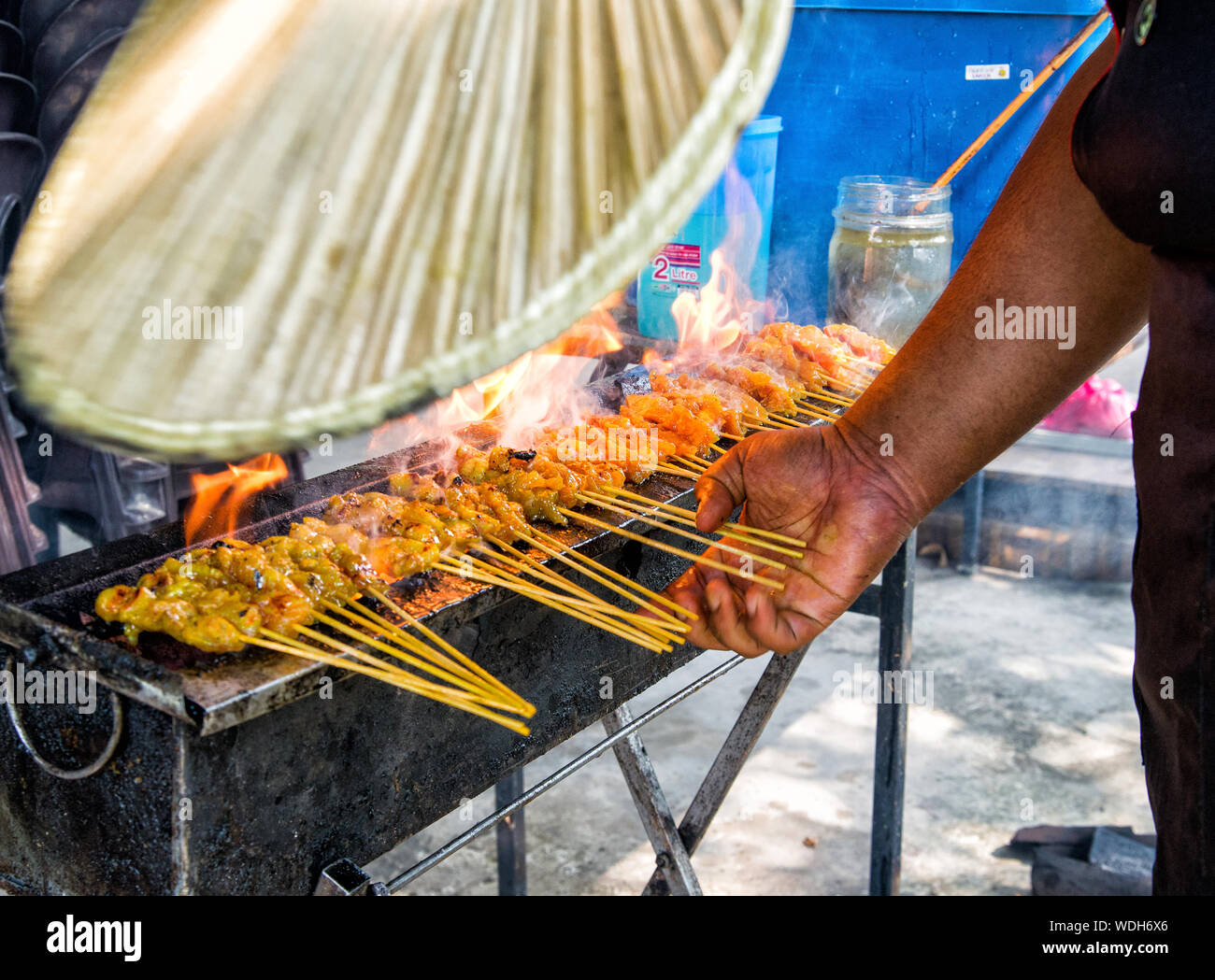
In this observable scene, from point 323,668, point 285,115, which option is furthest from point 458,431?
point 285,115

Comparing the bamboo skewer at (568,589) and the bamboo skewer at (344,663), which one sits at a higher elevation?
the bamboo skewer at (568,589)

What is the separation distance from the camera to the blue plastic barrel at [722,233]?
14.2 ft

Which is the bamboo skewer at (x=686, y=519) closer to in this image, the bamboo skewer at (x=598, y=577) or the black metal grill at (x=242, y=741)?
the black metal grill at (x=242, y=741)

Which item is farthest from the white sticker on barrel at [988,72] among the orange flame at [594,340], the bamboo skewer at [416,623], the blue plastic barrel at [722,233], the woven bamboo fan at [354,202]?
the woven bamboo fan at [354,202]

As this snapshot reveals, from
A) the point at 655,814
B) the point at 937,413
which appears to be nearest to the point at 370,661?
the point at 937,413

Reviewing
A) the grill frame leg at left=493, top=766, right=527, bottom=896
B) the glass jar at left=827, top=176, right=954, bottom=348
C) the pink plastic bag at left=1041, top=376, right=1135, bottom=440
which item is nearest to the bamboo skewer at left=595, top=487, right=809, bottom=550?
the grill frame leg at left=493, top=766, right=527, bottom=896

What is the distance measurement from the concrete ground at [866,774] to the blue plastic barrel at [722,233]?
2.42 meters

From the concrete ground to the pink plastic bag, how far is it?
1459 millimetres

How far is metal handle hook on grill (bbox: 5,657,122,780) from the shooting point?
1.79 meters

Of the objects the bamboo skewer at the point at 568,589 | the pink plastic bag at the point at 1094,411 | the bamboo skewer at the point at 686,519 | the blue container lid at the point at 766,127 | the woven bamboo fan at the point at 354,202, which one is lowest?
the bamboo skewer at the point at 568,589

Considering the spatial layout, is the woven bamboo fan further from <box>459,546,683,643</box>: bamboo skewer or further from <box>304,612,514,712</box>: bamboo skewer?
<box>459,546,683,643</box>: bamboo skewer

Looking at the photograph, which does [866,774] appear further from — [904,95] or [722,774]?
[904,95]

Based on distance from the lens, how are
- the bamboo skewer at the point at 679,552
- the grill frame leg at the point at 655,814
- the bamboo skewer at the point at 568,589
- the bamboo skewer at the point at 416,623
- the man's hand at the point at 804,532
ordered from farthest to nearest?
the grill frame leg at the point at 655,814 < the man's hand at the point at 804,532 < the bamboo skewer at the point at 679,552 < the bamboo skewer at the point at 568,589 < the bamboo skewer at the point at 416,623
